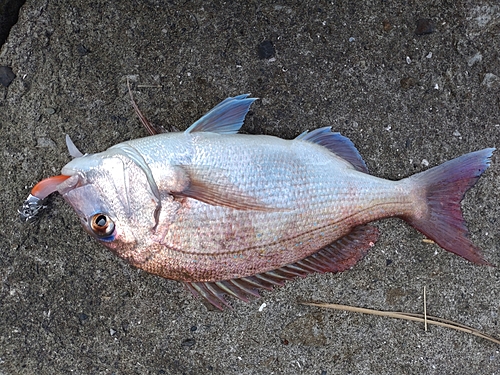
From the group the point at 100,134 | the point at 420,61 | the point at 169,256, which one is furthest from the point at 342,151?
the point at 100,134

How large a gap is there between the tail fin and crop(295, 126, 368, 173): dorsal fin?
276mm

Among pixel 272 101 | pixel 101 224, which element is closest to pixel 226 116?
pixel 272 101

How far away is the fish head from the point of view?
5.57ft

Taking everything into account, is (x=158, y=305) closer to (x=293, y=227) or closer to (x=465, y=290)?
(x=293, y=227)

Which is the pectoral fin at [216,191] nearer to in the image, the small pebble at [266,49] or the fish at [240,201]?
the fish at [240,201]

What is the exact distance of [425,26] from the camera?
2.21 m

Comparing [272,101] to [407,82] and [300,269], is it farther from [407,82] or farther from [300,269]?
[300,269]

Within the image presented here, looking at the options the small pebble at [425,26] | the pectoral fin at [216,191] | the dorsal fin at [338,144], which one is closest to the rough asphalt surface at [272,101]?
the small pebble at [425,26]

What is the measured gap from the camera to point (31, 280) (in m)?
2.28

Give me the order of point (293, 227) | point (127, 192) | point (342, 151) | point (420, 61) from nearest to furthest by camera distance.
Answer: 1. point (127, 192)
2. point (293, 227)
3. point (342, 151)
4. point (420, 61)

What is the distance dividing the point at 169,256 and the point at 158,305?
25.7 inches

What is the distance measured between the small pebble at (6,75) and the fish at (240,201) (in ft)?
2.13

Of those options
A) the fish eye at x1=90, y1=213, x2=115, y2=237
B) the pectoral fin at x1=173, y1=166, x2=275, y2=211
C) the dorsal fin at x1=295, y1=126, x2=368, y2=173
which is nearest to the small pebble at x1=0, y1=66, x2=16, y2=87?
the fish eye at x1=90, y1=213, x2=115, y2=237

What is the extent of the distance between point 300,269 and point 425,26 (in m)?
1.42
